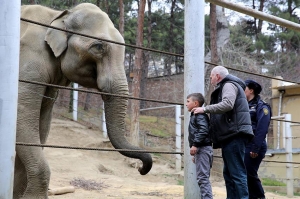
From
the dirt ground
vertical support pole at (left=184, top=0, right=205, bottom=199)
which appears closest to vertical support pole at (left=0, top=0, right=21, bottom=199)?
vertical support pole at (left=184, top=0, right=205, bottom=199)

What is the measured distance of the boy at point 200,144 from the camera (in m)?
3.87

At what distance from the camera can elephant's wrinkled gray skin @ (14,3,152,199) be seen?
524 cm

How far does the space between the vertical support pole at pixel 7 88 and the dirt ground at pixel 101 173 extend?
553 centimetres

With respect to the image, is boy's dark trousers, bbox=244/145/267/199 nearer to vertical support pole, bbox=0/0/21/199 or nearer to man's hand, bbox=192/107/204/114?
man's hand, bbox=192/107/204/114

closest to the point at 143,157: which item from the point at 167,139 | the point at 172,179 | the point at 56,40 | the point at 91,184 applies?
the point at 56,40

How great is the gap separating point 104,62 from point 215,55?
11.9 m

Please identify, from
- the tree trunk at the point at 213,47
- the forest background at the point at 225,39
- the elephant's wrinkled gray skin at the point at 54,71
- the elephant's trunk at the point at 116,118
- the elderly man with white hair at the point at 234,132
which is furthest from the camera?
the forest background at the point at 225,39

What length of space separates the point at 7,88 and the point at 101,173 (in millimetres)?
9762

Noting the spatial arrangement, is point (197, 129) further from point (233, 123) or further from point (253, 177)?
point (253, 177)

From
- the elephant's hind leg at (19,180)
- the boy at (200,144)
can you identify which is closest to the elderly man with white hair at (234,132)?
Result: the boy at (200,144)

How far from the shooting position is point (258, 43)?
939 inches

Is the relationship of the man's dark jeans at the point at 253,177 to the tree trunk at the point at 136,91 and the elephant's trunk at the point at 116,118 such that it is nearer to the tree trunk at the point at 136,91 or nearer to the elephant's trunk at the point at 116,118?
the elephant's trunk at the point at 116,118

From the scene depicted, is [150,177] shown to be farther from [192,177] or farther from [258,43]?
[258,43]

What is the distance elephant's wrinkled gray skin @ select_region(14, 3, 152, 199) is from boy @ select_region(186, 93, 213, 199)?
1.10 metres
